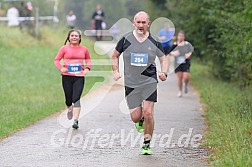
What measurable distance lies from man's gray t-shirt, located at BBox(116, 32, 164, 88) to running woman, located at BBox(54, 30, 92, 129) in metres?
2.95

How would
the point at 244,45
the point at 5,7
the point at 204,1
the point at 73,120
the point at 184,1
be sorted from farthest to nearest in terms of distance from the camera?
the point at 5,7, the point at 184,1, the point at 204,1, the point at 244,45, the point at 73,120

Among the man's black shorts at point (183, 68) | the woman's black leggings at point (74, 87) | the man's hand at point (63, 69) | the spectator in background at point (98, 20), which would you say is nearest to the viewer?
the man's hand at point (63, 69)

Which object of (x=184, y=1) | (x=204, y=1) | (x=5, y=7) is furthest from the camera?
(x=5, y=7)

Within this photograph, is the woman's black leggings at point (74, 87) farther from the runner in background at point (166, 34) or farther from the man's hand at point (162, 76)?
the runner in background at point (166, 34)

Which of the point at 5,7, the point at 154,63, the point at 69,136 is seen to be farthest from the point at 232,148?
the point at 5,7

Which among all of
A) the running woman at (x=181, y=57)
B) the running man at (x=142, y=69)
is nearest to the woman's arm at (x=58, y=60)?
the running man at (x=142, y=69)

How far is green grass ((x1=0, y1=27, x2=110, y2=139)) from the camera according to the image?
582 inches

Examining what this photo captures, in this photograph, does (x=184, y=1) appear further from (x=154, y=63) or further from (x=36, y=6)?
(x=154, y=63)

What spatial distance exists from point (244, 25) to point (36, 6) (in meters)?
22.5

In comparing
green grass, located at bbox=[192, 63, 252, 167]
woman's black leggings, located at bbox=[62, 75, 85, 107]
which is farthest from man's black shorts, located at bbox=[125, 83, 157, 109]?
woman's black leggings, located at bbox=[62, 75, 85, 107]

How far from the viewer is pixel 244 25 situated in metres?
15.3

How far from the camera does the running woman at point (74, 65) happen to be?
13.3 m

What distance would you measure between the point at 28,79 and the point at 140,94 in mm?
13278

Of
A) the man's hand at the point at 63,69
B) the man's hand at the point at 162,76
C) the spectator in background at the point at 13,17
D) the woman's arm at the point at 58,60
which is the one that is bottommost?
the spectator in background at the point at 13,17
